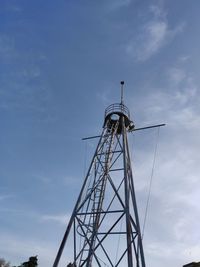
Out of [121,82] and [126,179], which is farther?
[121,82]

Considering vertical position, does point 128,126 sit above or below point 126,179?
above

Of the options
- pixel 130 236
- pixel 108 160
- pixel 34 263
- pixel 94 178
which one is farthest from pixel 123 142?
pixel 34 263

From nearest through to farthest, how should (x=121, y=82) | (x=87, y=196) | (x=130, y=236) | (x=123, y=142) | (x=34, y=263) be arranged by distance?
1. (x=130, y=236)
2. (x=87, y=196)
3. (x=123, y=142)
4. (x=121, y=82)
5. (x=34, y=263)

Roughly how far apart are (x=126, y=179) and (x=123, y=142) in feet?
10.6

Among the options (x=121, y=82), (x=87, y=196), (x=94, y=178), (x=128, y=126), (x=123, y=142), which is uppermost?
(x=121, y=82)

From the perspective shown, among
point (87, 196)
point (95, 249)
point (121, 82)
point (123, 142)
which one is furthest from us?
point (121, 82)

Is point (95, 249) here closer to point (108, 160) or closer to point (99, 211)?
point (99, 211)

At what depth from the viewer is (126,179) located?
817 inches

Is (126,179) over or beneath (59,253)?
over

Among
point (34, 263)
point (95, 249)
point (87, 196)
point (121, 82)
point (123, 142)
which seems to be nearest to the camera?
point (95, 249)

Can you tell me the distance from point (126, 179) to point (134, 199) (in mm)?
1177

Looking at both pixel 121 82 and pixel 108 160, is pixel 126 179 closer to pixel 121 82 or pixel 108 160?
pixel 108 160

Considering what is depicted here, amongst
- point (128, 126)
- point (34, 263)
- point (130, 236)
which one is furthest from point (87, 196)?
point (34, 263)

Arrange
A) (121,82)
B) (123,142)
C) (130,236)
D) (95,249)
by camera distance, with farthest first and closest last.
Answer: (121,82), (123,142), (95,249), (130,236)
